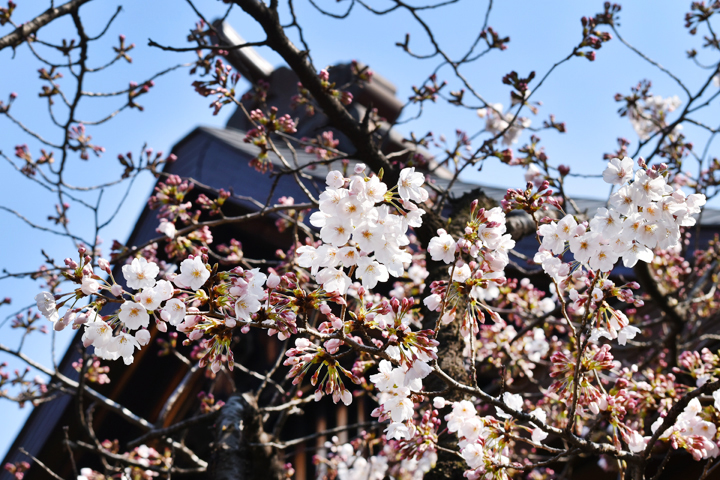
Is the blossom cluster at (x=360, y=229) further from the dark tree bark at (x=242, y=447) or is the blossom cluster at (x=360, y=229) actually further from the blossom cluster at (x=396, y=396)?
the dark tree bark at (x=242, y=447)

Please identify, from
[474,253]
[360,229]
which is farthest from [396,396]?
[360,229]

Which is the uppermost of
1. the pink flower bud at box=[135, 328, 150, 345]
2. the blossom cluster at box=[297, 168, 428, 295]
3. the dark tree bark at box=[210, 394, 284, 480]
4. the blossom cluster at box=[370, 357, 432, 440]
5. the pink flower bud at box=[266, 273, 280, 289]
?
the blossom cluster at box=[297, 168, 428, 295]

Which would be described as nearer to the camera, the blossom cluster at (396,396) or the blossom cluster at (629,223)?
the blossom cluster at (629,223)

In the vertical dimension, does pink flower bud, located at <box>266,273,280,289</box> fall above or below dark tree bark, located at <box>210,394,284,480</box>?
above

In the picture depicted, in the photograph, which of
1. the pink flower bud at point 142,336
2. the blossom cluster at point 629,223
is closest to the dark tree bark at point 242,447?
the pink flower bud at point 142,336

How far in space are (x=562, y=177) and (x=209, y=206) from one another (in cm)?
222

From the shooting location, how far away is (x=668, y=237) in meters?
1.41

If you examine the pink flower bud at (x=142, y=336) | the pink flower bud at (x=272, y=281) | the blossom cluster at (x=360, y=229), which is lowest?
the pink flower bud at (x=142, y=336)

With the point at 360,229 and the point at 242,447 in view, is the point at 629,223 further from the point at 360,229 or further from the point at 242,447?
the point at 242,447

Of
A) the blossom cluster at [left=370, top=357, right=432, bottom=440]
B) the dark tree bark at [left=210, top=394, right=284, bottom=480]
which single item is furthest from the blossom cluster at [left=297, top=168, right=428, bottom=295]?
the dark tree bark at [left=210, top=394, right=284, bottom=480]

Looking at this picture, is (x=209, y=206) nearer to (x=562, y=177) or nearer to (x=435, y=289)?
(x=435, y=289)

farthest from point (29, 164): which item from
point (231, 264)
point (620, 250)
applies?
point (620, 250)

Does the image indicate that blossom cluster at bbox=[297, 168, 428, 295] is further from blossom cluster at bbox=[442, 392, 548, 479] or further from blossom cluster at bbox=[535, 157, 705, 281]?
blossom cluster at bbox=[442, 392, 548, 479]

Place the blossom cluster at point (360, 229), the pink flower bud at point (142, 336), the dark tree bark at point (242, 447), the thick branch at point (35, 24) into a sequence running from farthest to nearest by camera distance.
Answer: the dark tree bark at point (242, 447)
the thick branch at point (35, 24)
the pink flower bud at point (142, 336)
the blossom cluster at point (360, 229)
